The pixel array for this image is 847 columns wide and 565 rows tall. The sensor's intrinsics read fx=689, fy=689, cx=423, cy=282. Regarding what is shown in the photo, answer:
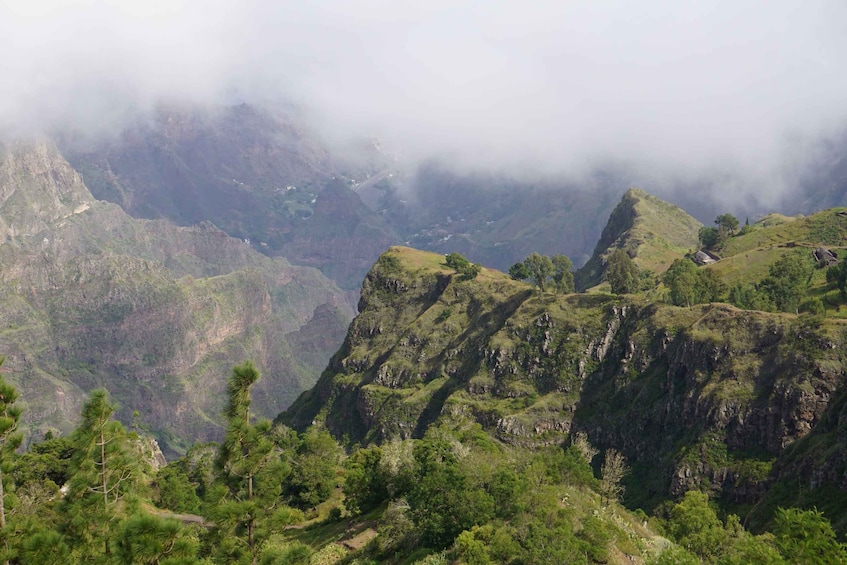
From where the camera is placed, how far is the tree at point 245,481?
42500 millimetres

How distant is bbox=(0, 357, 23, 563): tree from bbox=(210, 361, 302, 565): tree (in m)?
11.2

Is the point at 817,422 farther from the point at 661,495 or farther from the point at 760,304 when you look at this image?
the point at 760,304

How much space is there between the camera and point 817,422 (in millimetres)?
121812

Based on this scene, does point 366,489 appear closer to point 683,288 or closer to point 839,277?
point 683,288

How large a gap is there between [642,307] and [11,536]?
16106cm

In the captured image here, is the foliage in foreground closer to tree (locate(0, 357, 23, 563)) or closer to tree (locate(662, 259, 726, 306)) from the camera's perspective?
tree (locate(0, 357, 23, 563))

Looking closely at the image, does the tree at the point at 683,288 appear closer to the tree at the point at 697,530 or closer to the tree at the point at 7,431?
the tree at the point at 697,530

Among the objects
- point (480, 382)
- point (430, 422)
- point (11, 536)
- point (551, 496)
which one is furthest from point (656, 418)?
point (11, 536)

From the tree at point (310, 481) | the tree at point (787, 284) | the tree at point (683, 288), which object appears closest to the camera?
the tree at point (310, 481)

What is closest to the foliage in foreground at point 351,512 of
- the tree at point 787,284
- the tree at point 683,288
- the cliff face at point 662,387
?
the cliff face at point 662,387

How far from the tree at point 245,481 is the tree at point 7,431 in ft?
36.8

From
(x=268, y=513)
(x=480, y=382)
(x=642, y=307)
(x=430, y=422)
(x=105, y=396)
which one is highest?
(x=642, y=307)

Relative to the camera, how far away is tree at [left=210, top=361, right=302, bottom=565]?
42.5 metres

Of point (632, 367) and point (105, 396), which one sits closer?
point (105, 396)
